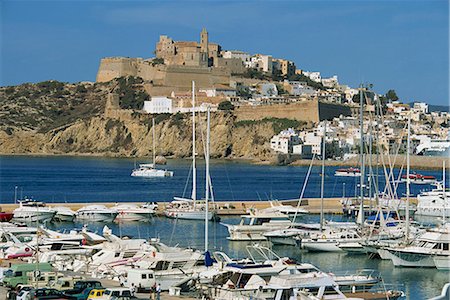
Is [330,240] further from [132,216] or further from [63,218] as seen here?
[63,218]

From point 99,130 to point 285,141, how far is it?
25.1 meters

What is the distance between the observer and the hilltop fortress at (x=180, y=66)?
103938mm

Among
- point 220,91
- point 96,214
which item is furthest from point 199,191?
point 220,91

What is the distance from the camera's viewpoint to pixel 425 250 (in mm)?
21953

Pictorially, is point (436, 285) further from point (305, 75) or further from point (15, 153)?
point (305, 75)

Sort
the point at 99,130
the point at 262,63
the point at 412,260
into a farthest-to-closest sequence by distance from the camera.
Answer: the point at 262,63 → the point at 99,130 → the point at 412,260

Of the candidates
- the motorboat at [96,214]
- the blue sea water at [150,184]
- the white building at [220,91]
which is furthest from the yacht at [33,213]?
the white building at [220,91]

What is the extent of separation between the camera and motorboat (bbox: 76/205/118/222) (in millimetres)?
33000

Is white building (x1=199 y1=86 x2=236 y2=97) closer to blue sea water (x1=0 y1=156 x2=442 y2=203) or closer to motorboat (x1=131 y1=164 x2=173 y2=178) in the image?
blue sea water (x1=0 y1=156 x2=442 y2=203)

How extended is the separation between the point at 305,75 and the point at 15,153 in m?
38.7

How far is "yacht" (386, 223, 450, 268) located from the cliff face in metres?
58.6

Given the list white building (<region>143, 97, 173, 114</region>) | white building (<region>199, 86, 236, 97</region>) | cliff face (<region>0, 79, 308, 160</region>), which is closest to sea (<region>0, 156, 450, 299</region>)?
cliff face (<region>0, 79, 308, 160</region>)

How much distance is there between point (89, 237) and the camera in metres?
23.7

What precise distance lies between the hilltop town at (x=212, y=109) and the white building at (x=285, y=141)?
97 mm
